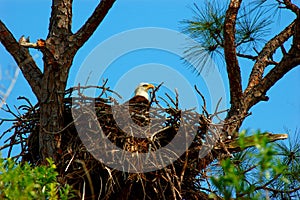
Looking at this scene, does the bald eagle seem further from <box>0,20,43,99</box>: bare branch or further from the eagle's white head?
<box>0,20,43,99</box>: bare branch

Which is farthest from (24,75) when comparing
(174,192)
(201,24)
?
(201,24)

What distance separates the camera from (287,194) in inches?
223

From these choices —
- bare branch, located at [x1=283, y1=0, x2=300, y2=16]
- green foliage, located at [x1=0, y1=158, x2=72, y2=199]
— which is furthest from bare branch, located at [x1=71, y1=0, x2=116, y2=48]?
green foliage, located at [x1=0, y1=158, x2=72, y2=199]

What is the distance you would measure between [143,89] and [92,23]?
1.09 metres

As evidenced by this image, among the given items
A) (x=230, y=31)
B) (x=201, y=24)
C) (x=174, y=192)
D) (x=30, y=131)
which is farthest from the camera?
(x=201, y=24)

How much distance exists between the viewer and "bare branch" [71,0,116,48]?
5547 millimetres

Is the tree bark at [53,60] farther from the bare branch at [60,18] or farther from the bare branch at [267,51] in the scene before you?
the bare branch at [267,51]

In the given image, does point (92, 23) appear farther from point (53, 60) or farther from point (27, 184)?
point (27, 184)

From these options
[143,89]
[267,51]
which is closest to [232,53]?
[267,51]

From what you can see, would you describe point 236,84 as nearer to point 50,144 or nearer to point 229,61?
point 229,61

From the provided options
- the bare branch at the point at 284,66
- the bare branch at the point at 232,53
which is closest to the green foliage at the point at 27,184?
the bare branch at the point at 232,53

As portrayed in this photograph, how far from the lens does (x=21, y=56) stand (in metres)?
5.51

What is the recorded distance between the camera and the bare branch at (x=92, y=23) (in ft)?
18.2

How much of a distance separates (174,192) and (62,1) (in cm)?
187
